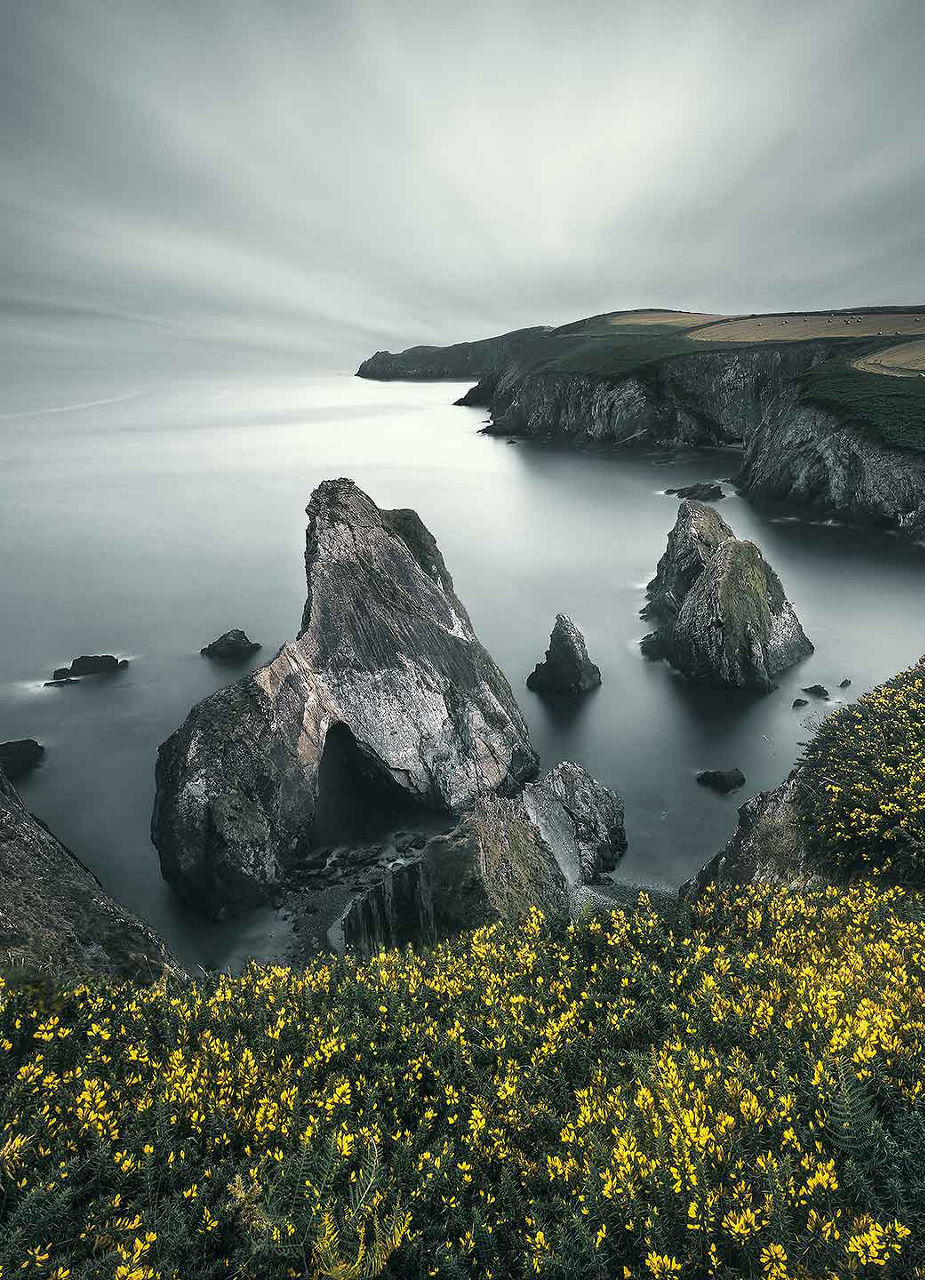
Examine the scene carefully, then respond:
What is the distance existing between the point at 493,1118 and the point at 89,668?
55.9 m

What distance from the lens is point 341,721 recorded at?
1355 inches

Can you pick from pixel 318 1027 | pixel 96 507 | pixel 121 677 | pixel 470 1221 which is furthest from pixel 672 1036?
pixel 96 507

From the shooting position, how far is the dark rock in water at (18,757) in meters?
40.7

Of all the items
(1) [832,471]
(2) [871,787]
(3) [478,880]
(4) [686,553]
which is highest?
(1) [832,471]

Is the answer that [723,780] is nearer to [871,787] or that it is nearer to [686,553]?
[871,787]

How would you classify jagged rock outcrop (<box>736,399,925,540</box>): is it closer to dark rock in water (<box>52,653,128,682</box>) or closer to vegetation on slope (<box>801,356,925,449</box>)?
vegetation on slope (<box>801,356,925,449</box>)

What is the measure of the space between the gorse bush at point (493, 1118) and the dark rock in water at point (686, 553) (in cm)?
4514

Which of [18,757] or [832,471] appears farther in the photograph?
[832,471]

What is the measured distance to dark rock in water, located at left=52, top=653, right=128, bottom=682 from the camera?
54.5 metres

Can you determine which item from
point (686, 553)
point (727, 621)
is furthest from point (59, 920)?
point (686, 553)

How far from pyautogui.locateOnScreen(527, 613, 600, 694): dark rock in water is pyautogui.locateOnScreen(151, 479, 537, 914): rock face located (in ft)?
28.8

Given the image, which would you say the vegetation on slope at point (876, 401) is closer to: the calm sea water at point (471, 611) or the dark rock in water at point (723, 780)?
the calm sea water at point (471, 611)

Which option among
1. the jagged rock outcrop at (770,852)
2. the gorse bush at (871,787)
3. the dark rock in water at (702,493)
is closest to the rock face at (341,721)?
the jagged rock outcrop at (770,852)

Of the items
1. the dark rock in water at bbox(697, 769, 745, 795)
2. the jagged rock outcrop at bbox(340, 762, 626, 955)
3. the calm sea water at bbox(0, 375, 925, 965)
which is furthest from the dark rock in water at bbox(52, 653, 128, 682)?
the dark rock in water at bbox(697, 769, 745, 795)
